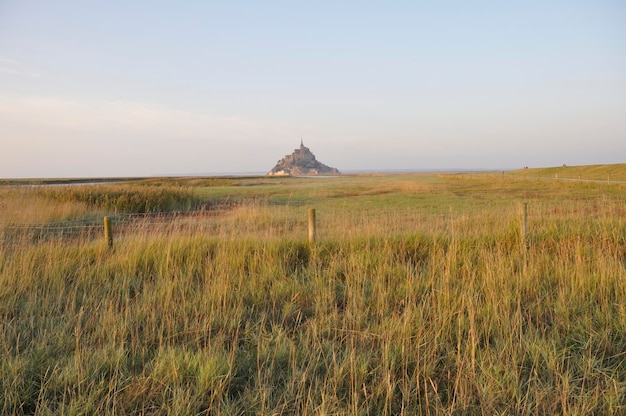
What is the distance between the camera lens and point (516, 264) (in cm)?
666

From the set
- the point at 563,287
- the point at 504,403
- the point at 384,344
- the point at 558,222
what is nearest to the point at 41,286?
the point at 384,344

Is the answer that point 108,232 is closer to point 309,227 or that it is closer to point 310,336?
point 309,227

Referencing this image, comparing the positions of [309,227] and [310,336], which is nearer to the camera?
[310,336]

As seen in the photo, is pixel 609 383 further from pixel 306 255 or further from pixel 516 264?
pixel 306 255

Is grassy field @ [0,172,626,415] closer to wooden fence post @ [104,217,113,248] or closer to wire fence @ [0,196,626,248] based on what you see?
wooden fence post @ [104,217,113,248]

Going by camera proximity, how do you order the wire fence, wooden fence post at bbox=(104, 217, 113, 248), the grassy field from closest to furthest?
the grassy field → wooden fence post at bbox=(104, 217, 113, 248) → the wire fence

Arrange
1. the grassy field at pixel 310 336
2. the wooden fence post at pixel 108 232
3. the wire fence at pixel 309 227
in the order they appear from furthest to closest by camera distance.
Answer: the wire fence at pixel 309 227 < the wooden fence post at pixel 108 232 < the grassy field at pixel 310 336

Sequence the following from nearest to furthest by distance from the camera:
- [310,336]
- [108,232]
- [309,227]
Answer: [310,336] → [108,232] → [309,227]

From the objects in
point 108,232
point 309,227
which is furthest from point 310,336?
point 108,232

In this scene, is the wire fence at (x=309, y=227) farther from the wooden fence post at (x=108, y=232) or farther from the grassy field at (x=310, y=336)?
the grassy field at (x=310, y=336)

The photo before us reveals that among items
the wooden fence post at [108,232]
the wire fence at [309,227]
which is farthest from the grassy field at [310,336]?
the wire fence at [309,227]

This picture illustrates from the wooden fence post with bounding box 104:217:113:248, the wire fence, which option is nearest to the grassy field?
the wooden fence post with bounding box 104:217:113:248

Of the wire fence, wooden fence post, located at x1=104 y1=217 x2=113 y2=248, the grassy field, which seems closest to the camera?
the grassy field

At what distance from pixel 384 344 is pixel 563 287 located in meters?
3.21
